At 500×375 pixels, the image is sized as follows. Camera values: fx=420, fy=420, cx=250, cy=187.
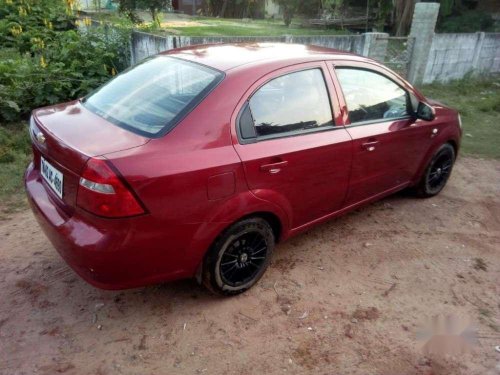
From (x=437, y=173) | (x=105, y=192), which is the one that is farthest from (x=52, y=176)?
(x=437, y=173)

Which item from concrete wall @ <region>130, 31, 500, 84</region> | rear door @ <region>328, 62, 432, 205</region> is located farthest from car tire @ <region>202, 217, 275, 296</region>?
concrete wall @ <region>130, 31, 500, 84</region>

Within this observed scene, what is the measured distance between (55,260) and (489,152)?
19.3 feet

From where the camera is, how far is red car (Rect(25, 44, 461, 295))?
225 cm

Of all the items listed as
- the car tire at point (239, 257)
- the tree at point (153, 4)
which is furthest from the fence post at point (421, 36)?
the car tire at point (239, 257)

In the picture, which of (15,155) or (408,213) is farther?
(15,155)

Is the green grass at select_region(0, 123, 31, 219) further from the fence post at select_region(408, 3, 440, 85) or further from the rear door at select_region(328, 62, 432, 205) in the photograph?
the fence post at select_region(408, 3, 440, 85)

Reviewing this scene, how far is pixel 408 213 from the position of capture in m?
4.26

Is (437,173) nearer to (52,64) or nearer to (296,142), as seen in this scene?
(296,142)

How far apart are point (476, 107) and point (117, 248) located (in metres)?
8.48

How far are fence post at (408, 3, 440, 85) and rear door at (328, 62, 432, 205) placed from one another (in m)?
6.05

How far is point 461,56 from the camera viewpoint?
10453 millimetres

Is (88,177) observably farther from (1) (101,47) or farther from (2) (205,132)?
(1) (101,47)

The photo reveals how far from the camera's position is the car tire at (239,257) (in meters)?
2.68

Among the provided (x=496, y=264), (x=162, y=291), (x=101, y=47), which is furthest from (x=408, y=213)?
(x=101, y=47)
